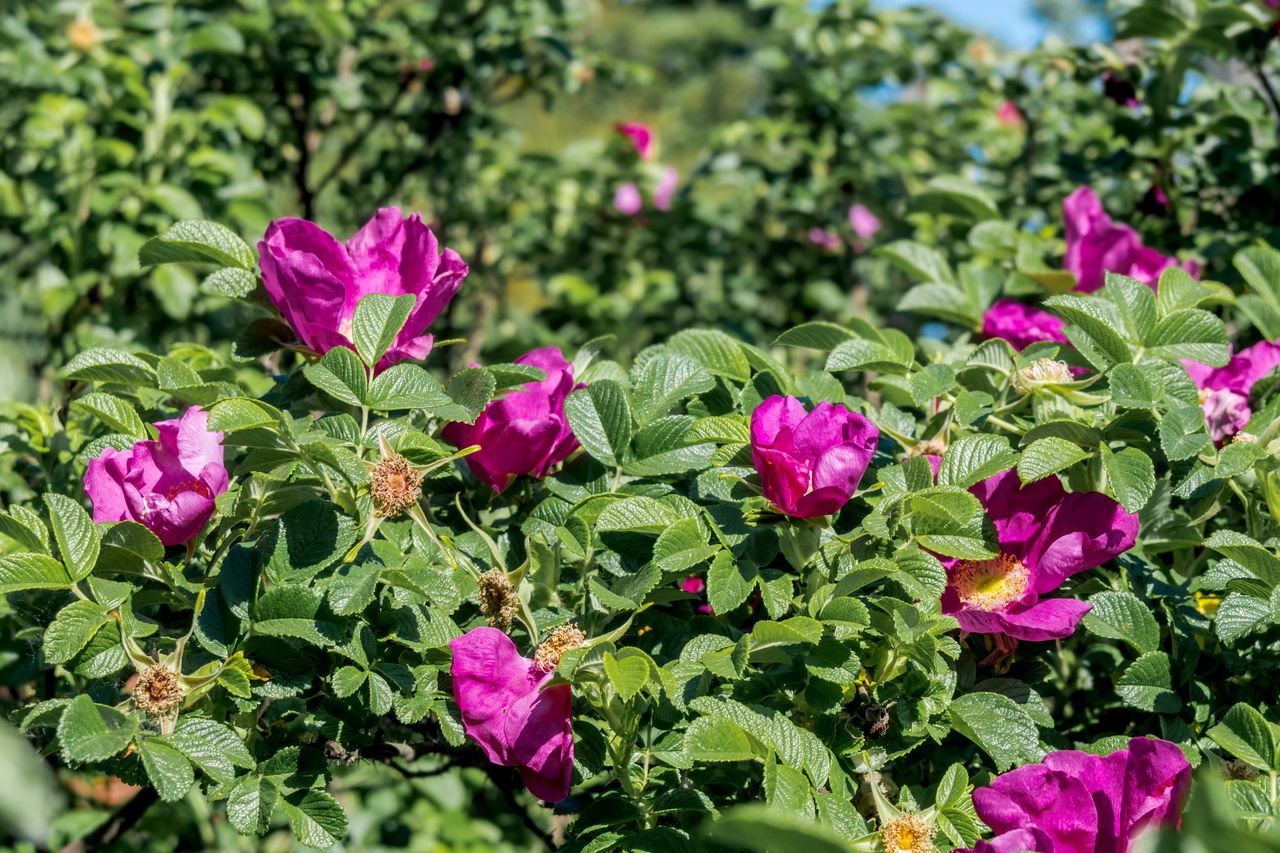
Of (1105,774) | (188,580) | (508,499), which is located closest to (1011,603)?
(1105,774)

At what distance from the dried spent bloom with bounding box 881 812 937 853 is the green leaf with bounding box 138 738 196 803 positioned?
461 millimetres

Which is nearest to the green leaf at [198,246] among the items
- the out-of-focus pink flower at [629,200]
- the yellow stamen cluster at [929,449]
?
the yellow stamen cluster at [929,449]

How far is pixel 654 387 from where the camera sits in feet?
3.45

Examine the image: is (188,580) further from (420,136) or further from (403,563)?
(420,136)

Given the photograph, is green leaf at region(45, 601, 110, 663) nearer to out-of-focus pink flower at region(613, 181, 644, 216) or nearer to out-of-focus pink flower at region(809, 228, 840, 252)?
out-of-focus pink flower at region(613, 181, 644, 216)

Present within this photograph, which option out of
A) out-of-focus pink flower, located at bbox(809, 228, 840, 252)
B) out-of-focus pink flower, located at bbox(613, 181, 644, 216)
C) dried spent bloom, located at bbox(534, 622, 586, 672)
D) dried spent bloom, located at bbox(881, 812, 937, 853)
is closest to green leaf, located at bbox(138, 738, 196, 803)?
dried spent bloom, located at bbox(534, 622, 586, 672)

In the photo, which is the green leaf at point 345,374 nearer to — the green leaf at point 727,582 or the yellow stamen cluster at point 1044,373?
the green leaf at point 727,582

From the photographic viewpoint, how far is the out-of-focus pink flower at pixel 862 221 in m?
2.98

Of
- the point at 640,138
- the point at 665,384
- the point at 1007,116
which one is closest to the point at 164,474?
the point at 665,384

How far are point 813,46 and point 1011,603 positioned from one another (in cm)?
224

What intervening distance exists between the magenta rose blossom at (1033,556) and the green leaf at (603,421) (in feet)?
0.91

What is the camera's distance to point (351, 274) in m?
1.06

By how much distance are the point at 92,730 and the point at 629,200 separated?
2.42m

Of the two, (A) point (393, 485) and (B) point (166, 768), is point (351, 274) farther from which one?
(B) point (166, 768)
